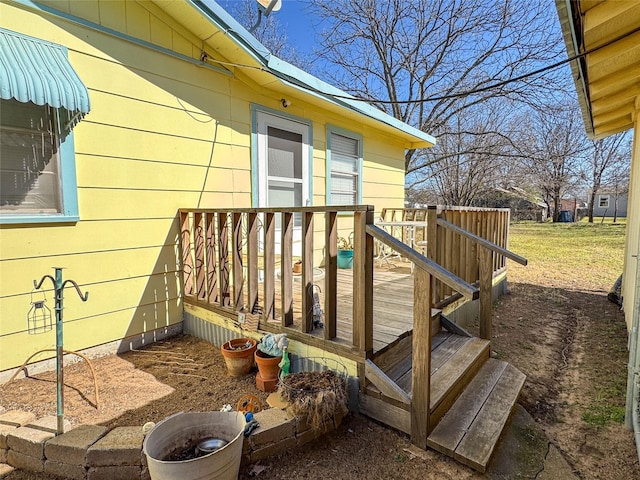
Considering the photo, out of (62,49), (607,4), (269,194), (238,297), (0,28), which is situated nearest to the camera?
(607,4)

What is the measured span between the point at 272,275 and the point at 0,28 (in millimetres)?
2761

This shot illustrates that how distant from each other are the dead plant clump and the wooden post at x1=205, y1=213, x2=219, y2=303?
1.57 metres

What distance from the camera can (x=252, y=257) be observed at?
2939mm

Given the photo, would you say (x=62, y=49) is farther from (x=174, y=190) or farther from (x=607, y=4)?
(x=607, y=4)

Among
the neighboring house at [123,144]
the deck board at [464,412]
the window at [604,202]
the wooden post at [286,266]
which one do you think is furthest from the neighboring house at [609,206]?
the wooden post at [286,266]

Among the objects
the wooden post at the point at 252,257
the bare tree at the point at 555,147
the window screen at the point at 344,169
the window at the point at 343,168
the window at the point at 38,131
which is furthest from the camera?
the bare tree at the point at 555,147

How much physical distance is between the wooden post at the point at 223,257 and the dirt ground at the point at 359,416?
0.56 metres

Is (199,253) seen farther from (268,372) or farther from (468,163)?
(468,163)

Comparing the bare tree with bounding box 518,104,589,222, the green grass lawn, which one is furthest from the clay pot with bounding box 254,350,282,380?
the bare tree with bounding box 518,104,589,222

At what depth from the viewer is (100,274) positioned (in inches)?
123

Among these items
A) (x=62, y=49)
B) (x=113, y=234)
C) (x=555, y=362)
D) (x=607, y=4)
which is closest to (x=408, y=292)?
(x=555, y=362)

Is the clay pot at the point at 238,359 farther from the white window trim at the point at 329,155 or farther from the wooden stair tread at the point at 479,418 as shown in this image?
the white window trim at the point at 329,155

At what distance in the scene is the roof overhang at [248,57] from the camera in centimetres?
331

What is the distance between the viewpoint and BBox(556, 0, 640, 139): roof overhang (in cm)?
214
